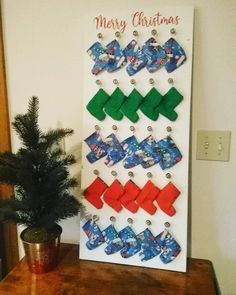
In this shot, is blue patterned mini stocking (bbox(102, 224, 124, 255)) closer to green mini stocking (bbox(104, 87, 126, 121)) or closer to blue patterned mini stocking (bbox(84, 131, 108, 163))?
blue patterned mini stocking (bbox(84, 131, 108, 163))

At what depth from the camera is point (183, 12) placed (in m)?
1.00

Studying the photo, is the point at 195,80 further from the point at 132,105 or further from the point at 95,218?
the point at 95,218

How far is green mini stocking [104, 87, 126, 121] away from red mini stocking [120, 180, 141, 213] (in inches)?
10.0

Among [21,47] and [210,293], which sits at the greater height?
[21,47]

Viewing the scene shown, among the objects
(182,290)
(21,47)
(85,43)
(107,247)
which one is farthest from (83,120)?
(182,290)

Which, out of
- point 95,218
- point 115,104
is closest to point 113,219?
point 95,218

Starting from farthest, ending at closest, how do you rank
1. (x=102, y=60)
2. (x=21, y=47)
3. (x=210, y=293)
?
(x=21, y=47) → (x=102, y=60) → (x=210, y=293)

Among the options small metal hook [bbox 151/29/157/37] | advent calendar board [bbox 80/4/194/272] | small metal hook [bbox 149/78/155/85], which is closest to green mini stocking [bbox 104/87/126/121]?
advent calendar board [bbox 80/4/194/272]

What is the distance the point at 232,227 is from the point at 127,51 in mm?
768

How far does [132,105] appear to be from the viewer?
42.0 inches

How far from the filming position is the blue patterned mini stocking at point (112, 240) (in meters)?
1.13

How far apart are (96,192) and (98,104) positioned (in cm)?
34

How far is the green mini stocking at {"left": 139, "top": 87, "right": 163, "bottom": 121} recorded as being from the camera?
1044mm

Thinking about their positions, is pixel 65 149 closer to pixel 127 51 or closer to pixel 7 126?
pixel 7 126
